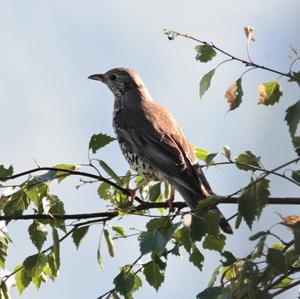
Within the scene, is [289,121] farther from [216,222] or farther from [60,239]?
[60,239]

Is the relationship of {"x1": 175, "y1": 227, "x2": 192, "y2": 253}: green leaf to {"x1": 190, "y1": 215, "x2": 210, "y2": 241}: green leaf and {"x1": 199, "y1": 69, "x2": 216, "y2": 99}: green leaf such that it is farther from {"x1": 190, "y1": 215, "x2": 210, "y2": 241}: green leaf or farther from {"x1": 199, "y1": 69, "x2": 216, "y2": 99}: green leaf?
{"x1": 199, "y1": 69, "x2": 216, "y2": 99}: green leaf

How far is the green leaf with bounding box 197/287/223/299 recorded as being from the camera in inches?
109

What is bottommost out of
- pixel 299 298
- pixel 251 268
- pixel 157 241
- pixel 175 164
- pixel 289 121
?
pixel 299 298

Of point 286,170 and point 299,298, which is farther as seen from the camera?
point 286,170

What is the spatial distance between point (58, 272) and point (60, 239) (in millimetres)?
144

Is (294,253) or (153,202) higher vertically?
(153,202)

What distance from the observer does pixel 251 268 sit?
8.40 ft

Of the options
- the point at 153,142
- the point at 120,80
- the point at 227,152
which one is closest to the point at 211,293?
the point at 227,152

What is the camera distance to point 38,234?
136 inches

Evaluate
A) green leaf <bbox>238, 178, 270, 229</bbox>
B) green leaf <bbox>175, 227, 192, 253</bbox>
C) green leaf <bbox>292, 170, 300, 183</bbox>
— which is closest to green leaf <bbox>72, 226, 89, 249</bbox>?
green leaf <bbox>175, 227, 192, 253</bbox>

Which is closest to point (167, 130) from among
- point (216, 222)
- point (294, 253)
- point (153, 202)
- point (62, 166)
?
point (153, 202)

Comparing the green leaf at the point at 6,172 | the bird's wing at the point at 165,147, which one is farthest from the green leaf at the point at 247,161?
the bird's wing at the point at 165,147

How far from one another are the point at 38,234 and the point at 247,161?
3.08 ft

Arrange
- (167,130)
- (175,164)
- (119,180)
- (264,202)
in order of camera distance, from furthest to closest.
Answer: (167,130) → (175,164) → (119,180) → (264,202)
